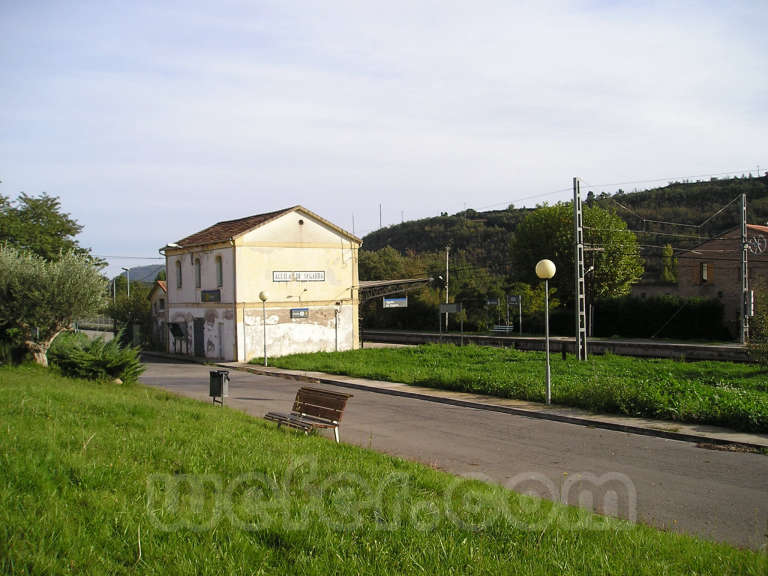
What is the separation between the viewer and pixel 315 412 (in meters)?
11.2

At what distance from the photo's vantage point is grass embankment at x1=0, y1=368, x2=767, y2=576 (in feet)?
15.3

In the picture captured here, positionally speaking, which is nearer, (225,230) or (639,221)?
(225,230)

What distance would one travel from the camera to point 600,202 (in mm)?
85875

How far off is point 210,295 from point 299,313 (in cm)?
472

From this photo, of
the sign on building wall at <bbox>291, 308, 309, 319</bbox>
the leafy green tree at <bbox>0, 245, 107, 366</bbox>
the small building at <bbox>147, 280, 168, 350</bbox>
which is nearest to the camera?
the leafy green tree at <bbox>0, 245, 107, 366</bbox>

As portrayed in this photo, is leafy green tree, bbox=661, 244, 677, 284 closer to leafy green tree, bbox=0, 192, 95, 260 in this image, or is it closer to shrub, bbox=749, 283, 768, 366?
shrub, bbox=749, 283, 768, 366

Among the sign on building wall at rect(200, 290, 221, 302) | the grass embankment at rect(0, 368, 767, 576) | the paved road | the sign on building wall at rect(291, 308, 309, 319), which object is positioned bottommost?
the paved road

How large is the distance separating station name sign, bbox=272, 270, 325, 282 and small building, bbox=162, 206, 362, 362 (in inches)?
2.0

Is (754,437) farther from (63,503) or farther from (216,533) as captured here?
(63,503)

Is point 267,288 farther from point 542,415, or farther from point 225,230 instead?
point 542,415

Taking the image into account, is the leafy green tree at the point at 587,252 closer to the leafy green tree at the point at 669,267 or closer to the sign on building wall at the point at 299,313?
the leafy green tree at the point at 669,267

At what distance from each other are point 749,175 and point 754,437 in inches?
3097

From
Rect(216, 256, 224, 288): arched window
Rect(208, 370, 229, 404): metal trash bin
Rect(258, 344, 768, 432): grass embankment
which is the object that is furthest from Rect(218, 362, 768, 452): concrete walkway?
Rect(216, 256, 224, 288): arched window

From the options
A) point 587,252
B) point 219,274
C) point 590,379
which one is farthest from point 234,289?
point 587,252
